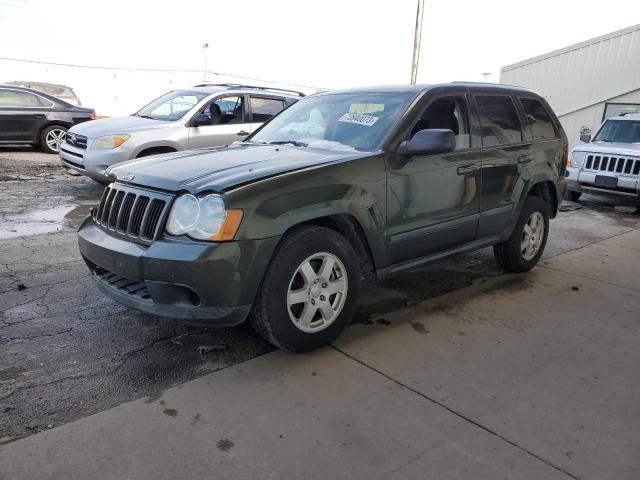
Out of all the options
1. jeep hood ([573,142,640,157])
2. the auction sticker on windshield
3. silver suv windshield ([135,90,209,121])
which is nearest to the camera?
the auction sticker on windshield

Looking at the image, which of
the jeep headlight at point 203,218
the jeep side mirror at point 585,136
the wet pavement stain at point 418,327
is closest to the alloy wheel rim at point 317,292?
the jeep headlight at point 203,218

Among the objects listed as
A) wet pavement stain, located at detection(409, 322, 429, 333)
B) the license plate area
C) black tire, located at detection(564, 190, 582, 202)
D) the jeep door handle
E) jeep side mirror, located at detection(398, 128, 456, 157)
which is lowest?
wet pavement stain, located at detection(409, 322, 429, 333)

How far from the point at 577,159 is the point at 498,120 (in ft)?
19.0

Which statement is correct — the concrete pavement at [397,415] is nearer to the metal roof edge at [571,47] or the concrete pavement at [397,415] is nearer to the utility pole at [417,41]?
the metal roof edge at [571,47]

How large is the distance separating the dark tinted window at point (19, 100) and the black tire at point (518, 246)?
35.4 ft

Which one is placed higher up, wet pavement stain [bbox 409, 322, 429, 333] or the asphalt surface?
wet pavement stain [bbox 409, 322, 429, 333]

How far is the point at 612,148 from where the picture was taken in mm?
9055

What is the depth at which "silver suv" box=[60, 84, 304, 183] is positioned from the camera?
24.6 feet

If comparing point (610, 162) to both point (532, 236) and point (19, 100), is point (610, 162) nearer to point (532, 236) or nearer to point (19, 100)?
point (532, 236)

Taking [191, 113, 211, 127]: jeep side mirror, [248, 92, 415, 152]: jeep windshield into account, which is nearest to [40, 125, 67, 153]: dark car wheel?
[191, 113, 211, 127]: jeep side mirror

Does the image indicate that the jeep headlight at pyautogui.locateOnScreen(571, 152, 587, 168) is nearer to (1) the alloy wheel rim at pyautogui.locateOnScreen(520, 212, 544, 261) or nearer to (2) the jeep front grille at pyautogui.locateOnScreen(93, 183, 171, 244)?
(1) the alloy wheel rim at pyautogui.locateOnScreen(520, 212, 544, 261)

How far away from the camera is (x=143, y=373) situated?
120 inches

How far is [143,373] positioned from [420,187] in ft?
7.32

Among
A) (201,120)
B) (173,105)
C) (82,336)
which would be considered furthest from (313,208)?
(173,105)
